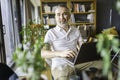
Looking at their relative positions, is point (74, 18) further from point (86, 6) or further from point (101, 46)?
point (101, 46)

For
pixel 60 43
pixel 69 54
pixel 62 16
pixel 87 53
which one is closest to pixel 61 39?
pixel 60 43

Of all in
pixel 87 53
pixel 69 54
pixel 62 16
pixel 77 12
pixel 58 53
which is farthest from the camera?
pixel 77 12

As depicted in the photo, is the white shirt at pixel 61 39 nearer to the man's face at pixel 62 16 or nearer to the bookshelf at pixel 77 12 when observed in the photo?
the man's face at pixel 62 16

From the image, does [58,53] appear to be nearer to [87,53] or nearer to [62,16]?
[87,53]

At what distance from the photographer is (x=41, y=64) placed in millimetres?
791

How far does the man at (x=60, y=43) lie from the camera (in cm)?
192

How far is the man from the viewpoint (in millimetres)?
1919

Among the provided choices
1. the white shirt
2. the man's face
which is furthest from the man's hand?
the man's face

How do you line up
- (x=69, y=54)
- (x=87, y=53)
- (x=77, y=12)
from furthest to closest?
(x=77, y=12) → (x=69, y=54) → (x=87, y=53)

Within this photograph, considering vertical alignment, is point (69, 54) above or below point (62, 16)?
below

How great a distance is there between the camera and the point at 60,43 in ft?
7.48

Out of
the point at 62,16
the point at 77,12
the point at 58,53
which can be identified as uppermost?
the point at 77,12

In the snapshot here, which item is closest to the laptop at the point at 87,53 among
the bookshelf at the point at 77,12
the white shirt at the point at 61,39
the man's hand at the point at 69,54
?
the man's hand at the point at 69,54

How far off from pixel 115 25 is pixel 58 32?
3.38m
